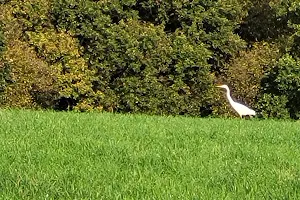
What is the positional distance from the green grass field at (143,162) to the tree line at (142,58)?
11.3 metres

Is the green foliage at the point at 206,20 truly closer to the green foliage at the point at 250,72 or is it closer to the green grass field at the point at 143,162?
the green foliage at the point at 250,72

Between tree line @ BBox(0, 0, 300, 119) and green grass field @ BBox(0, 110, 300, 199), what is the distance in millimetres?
11303

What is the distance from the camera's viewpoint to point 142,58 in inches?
982

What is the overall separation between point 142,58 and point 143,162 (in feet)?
54.7

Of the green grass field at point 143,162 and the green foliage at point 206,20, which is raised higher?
the green foliage at point 206,20

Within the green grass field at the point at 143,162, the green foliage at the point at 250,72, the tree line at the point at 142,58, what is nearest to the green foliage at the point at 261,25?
the tree line at the point at 142,58

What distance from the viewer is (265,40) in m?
27.5

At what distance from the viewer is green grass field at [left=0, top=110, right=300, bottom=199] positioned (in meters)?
6.41

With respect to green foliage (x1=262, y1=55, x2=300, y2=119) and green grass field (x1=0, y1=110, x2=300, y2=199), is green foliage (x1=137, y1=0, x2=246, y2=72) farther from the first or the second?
green grass field (x1=0, y1=110, x2=300, y2=199)

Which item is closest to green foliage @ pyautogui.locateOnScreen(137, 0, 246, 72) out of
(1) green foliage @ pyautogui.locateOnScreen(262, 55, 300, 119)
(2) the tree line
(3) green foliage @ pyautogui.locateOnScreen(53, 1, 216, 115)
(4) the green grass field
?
(2) the tree line

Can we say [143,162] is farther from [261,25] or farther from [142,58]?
[261,25]

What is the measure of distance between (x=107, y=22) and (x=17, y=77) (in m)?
4.25

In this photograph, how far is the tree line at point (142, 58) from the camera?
A: 24.3m

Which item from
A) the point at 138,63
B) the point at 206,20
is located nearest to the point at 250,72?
the point at 206,20
